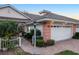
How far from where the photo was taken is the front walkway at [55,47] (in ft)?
9.16

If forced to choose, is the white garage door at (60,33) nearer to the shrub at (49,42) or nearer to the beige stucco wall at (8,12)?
the shrub at (49,42)

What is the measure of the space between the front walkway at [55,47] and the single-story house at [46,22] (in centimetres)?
10

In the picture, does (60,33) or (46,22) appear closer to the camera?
(46,22)

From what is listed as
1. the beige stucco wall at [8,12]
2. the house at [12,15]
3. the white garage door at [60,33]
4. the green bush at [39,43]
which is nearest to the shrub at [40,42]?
the green bush at [39,43]

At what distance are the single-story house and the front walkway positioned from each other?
0.10 m

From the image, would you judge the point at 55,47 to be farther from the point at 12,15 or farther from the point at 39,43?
the point at 12,15

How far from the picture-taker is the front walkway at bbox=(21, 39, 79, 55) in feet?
9.16

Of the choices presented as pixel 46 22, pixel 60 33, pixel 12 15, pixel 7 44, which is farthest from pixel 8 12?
pixel 60 33

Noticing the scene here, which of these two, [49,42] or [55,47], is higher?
[49,42]

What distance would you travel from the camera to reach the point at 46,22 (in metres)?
2.78

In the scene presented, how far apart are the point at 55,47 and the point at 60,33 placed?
0.29m
